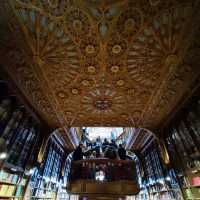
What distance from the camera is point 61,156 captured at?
8680 millimetres

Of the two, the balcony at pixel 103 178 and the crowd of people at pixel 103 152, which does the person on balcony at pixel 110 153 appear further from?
the balcony at pixel 103 178

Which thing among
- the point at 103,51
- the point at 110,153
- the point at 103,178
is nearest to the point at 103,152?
the point at 110,153

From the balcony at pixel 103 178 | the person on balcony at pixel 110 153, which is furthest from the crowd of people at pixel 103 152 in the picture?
the balcony at pixel 103 178

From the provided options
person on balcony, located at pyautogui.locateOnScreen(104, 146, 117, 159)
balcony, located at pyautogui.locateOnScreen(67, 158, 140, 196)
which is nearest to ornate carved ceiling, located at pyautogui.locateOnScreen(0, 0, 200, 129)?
balcony, located at pyautogui.locateOnScreen(67, 158, 140, 196)

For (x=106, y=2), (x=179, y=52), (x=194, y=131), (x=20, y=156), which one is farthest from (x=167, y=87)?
(x=20, y=156)

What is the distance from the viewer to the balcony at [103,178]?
18.3 feet

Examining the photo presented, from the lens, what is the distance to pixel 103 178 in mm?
6223

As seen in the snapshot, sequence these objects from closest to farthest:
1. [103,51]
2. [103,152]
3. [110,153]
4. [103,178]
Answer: [103,51], [103,178], [110,153], [103,152]

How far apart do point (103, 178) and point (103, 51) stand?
5.93 m

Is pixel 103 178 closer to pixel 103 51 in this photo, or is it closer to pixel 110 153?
pixel 110 153

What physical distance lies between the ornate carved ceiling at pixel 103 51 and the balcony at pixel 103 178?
3469 mm

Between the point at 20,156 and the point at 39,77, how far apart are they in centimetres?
281

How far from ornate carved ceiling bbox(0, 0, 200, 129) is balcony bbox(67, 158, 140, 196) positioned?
3469mm

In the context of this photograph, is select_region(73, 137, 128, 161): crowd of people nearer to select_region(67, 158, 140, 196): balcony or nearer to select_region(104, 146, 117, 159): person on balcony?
select_region(104, 146, 117, 159): person on balcony
